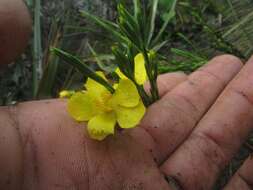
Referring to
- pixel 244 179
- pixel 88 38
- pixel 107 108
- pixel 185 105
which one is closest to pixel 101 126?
pixel 107 108

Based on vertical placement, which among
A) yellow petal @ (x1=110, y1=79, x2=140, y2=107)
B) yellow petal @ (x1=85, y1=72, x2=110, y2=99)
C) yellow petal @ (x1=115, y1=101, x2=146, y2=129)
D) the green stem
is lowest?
the green stem

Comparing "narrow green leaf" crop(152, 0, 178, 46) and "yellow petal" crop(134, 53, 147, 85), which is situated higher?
"yellow petal" crop(134, 53, 147, 85)

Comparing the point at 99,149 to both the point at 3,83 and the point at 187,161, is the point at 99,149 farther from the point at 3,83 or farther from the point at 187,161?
the point at 3,83

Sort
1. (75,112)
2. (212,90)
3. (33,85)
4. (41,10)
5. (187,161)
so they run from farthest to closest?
(41,10) → (33,85) → (212,90) → (187,161) → (75,112)

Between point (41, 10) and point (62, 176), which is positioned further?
point (41, 10)

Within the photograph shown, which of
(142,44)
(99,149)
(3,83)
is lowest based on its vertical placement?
(3,83)

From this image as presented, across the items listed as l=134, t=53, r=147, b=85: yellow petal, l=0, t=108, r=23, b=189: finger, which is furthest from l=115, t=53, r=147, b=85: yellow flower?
l=0, t=108, r=23, b=189: finger

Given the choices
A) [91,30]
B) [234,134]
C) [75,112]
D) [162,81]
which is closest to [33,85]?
[91,30]

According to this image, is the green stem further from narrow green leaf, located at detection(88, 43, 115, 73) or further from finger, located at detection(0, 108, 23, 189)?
finger, located at detection(0, 108, 23, 189)
